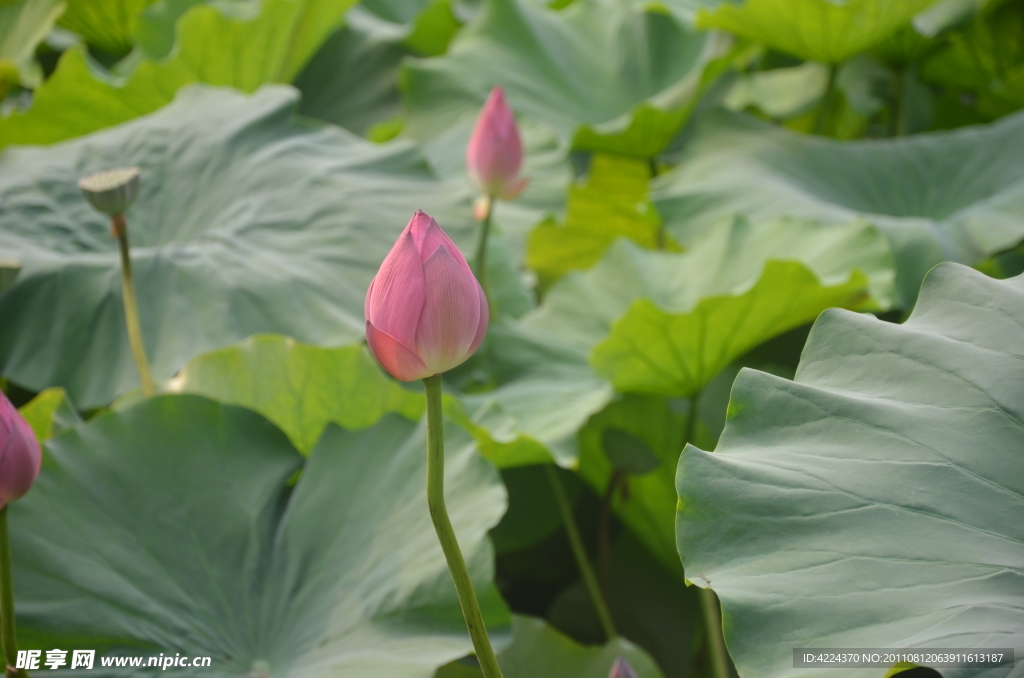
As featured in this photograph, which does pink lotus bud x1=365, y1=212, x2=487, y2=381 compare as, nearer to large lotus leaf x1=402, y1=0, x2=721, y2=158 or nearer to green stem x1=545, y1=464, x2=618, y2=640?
green stem x1=545, y1=464, x2=618, y2=640

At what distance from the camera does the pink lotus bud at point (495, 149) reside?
1.05 metres

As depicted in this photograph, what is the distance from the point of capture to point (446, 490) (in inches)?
30.7

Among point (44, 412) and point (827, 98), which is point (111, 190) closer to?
point (44, 412)

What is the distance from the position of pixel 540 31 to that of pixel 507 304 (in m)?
0.74

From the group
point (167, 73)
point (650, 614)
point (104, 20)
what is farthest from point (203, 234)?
point (104, 20)

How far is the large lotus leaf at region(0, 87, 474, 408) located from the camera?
986mm

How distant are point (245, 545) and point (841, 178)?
1.18 m

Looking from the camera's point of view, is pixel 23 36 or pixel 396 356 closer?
pixel 396 356

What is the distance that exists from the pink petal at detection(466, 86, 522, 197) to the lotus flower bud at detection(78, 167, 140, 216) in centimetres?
44

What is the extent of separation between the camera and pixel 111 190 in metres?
0.75

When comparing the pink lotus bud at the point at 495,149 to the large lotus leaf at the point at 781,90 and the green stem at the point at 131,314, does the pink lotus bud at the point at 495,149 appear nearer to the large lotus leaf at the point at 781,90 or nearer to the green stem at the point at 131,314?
the green stem at the point at 131,314

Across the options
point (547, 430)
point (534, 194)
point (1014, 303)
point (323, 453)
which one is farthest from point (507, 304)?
point (1014, 303)

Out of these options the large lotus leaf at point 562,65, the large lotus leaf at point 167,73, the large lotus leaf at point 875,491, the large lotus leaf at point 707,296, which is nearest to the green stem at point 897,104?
the large lotus leaf at point 562,65

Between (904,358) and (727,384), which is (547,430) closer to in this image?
(727,384)
